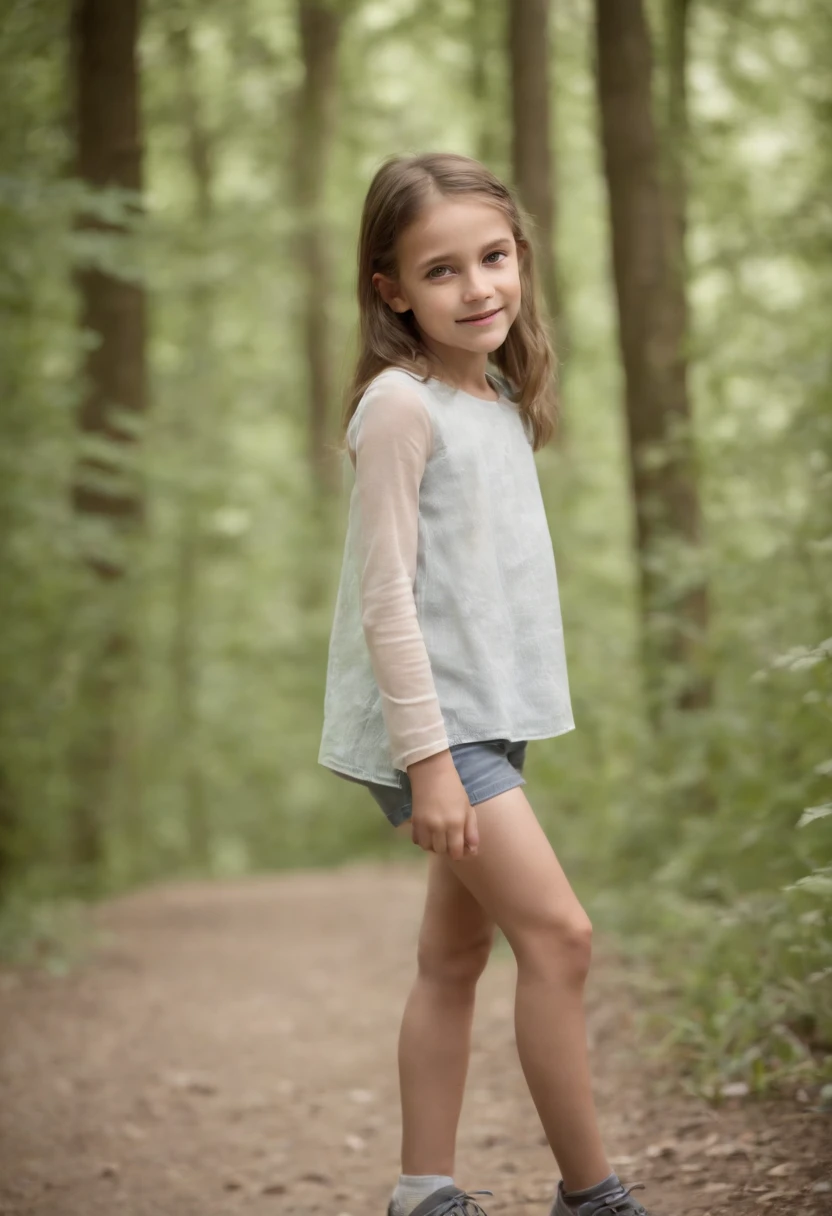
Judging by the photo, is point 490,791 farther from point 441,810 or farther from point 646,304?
point 646,304

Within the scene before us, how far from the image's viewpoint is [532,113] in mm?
9508

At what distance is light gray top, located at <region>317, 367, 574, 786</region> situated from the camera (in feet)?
7.91

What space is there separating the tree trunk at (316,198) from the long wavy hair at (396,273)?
361 inches

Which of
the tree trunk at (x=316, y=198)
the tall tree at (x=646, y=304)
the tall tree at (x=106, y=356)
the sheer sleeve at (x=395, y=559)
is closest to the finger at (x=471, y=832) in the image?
the sheer sleeve at (x=395, y=559)

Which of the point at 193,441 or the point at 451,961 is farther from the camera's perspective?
the point at 193,441

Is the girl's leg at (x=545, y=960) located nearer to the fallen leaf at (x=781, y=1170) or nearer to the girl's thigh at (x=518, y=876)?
the girl's thigh at (x=518, y=876)

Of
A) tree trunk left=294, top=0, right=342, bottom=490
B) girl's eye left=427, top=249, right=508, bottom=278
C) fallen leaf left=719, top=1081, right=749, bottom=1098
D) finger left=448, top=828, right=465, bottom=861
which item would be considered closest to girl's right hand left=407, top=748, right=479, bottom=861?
finger left=448, top=828, right=465, bottom=861

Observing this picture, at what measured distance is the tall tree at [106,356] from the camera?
848 cm

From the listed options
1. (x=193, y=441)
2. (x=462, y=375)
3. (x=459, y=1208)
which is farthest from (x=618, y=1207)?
(x=193, y=441)

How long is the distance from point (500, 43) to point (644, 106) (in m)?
5.38

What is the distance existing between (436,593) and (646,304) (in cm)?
445

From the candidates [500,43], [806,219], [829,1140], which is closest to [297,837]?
[500,43]

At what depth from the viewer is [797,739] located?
170 inches

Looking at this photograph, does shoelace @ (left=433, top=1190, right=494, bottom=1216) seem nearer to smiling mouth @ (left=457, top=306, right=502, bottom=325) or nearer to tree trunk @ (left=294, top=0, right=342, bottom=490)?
smiling mouth @ (left=457, top=306, right=502, bottom=325)
